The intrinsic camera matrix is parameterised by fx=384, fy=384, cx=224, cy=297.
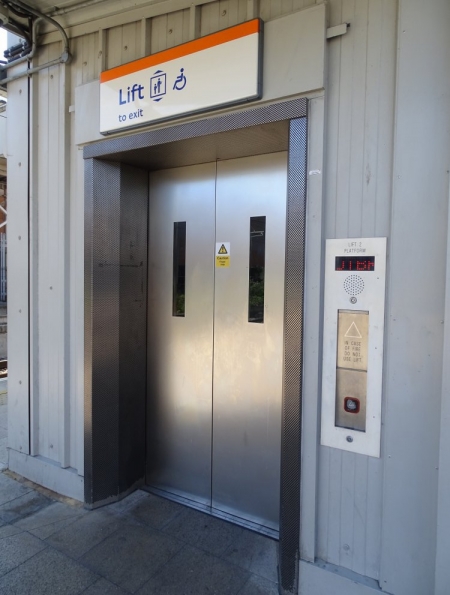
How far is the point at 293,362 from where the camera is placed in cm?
233

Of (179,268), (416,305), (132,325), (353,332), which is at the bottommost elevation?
(132,325)

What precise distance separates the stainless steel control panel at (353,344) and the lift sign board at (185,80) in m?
1.17

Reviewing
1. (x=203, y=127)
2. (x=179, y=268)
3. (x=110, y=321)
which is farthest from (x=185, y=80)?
(x=110, y=321)

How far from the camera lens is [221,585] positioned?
7.94 ft

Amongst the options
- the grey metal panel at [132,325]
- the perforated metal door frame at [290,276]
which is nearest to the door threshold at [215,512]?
the grey metal panel at [132,325]

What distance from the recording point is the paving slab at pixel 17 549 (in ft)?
8.46

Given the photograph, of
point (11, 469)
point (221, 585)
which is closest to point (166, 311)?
point (221, 585)

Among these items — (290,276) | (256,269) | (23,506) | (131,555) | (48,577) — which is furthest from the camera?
(23,506)

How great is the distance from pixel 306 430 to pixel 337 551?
0.72 meters

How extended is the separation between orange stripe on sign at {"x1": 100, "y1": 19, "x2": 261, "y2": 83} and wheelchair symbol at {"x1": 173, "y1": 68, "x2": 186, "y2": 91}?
0.42 ft

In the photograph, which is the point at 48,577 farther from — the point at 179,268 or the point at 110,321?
the point at 179,268

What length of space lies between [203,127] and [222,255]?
→ 3.23ft

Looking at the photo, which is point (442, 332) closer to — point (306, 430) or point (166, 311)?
point (306, 430)

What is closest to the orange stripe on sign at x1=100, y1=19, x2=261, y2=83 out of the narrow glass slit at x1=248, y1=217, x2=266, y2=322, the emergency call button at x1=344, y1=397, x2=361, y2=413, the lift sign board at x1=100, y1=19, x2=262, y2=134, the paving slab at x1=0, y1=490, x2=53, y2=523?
the lift sign board at x1=100, y1=19, x2=262, y2=134
